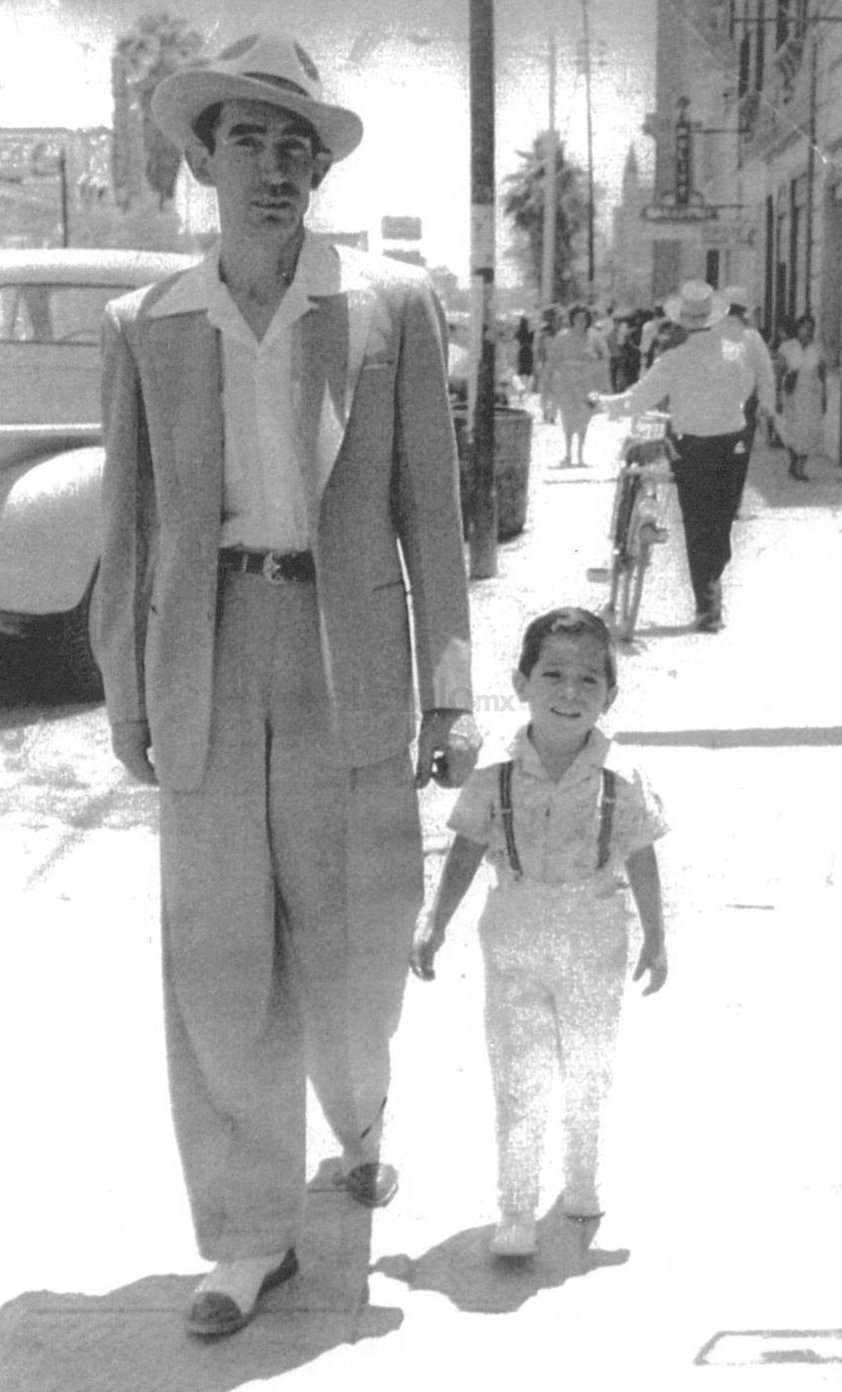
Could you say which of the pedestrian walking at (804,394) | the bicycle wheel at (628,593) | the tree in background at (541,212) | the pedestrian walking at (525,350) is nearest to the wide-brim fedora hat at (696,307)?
the bicycle wheel at (628,593)

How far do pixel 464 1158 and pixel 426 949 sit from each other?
28.0 inches

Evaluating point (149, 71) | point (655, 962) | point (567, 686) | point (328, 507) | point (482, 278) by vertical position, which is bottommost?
point (655, 962)

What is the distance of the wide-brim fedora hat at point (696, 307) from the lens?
1079 cm

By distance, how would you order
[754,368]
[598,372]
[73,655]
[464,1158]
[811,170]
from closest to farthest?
[464,1158], [73,655], [754,368], [598,372], [811,170]

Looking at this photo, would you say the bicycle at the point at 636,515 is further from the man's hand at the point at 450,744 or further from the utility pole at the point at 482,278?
the man's hand at the point at 450,744

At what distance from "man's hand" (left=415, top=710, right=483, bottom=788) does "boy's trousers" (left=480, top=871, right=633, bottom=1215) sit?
0.21 meters

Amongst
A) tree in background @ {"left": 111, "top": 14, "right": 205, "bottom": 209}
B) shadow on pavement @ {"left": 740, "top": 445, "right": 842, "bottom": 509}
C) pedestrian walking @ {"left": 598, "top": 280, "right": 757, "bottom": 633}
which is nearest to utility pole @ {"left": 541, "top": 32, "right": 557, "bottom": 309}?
pedestrian walking @ {"left": 598, "top": 280, "right": 757, "bottom": 633}

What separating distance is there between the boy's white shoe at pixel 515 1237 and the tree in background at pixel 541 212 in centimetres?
942

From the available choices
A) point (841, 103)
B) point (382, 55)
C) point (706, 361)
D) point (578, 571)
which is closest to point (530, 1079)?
point (382, 55)

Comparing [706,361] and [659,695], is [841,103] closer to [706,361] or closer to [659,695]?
[706,361]

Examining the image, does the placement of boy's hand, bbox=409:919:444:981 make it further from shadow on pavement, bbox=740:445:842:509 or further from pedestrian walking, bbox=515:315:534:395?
pedestrian walking, bbox=515:315:534:395

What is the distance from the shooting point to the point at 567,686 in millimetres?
3607

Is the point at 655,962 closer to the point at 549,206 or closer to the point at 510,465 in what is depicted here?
the point at 549,206

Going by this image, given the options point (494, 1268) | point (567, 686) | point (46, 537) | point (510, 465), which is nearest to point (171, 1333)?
point (494, 1268)
